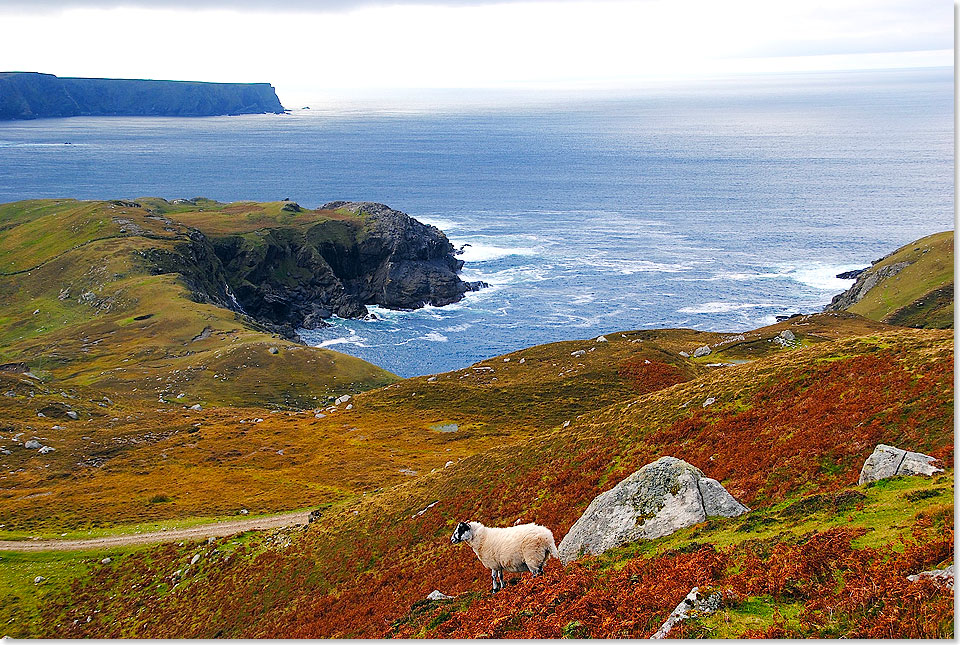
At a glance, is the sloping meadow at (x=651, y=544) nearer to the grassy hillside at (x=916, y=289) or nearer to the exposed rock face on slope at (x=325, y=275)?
the grassy hillside at (x=916, y=289)

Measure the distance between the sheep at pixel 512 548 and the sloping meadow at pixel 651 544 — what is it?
847 millimetres

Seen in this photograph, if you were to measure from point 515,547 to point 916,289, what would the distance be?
12901 centimetres

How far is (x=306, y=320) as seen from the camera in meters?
170

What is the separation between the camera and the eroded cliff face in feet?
554

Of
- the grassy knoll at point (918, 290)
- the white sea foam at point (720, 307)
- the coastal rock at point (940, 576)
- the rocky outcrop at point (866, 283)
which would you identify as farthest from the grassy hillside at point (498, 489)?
the white sea foam at point (720, 307)

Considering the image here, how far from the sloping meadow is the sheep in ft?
2.78

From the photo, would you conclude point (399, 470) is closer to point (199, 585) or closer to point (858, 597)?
point (199, 585)

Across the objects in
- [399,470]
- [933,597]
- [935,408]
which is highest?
[933,597]

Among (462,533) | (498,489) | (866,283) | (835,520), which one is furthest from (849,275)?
(462,533)

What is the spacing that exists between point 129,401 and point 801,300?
5912 inches

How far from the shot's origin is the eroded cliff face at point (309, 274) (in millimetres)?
168875

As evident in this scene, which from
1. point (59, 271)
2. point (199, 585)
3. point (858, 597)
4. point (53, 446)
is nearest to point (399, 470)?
point (199, 585)

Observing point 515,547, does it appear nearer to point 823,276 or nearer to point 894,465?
point 894,465

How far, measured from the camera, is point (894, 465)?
19.6 metres
